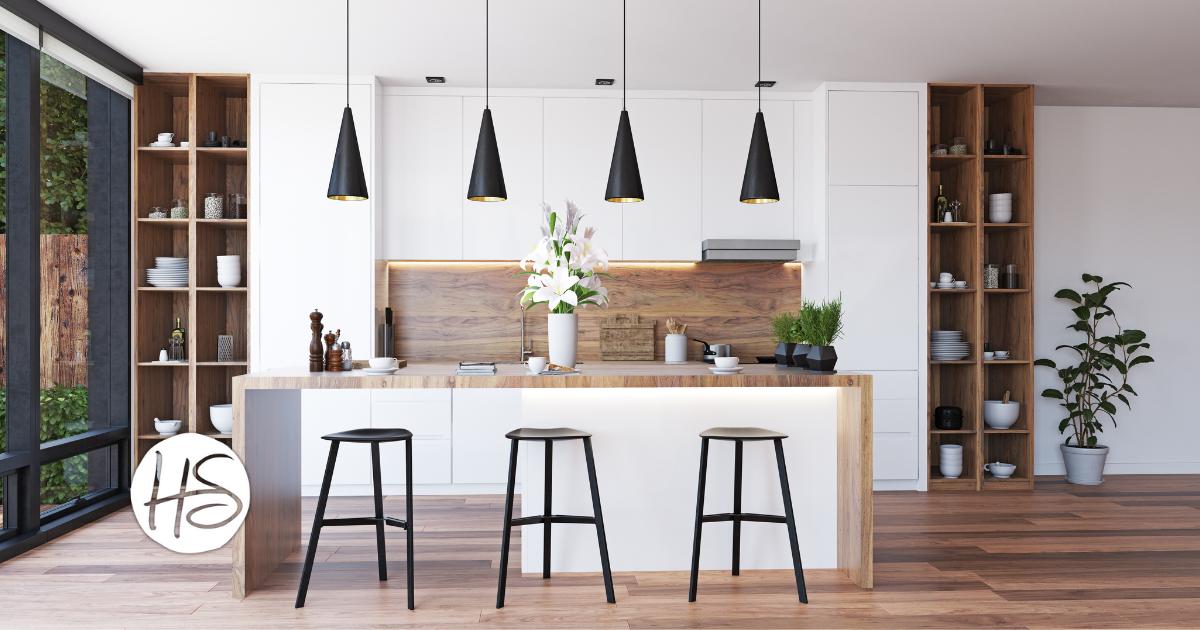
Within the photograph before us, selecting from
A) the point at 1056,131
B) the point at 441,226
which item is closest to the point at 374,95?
the point at 441,226

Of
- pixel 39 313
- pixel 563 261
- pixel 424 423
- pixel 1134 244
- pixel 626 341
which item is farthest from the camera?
pixel 1134 244

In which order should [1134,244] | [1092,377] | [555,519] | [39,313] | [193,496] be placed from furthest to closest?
[1134,244] → [1092,377] → [39,313] → [193,496] → [555,519]

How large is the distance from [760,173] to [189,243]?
154 inches

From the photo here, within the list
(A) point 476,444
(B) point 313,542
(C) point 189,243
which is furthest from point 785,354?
(C) point 189,243

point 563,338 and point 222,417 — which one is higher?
point 563,338

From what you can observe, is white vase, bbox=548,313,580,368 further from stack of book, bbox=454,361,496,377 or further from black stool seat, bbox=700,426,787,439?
black stool seat, bbox=700,426,787,439

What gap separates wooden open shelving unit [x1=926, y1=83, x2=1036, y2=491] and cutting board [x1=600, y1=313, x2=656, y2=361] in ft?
6.68

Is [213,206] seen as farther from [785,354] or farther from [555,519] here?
[785,354]

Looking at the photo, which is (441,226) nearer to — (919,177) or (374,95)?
(374,95)

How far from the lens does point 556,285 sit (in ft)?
10.7

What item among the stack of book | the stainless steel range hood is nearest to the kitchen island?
the stack of book

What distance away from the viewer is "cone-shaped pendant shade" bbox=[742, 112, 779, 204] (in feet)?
10.8

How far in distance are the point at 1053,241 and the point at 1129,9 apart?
87.8 inches

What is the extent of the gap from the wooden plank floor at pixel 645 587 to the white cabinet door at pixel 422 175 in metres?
2.02
